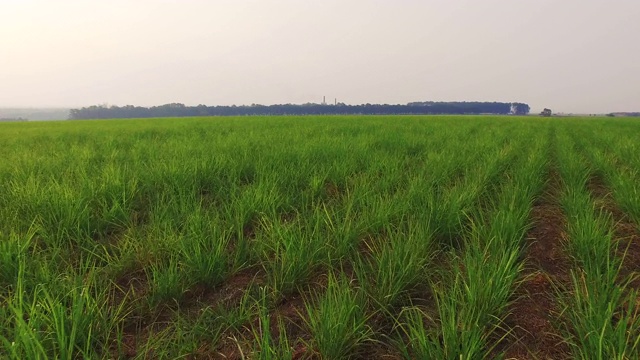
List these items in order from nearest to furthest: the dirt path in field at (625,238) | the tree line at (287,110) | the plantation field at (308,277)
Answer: the plantation field at (308,277)
the dirt path in field at (625,238)
the tree line at (287,110)

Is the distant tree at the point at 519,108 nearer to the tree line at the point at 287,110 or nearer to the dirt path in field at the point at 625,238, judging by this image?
the tree line at the point at 287,110

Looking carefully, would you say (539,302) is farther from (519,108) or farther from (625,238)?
(519,108)

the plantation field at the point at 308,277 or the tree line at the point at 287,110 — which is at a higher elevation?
the tree line at the point at 287,110

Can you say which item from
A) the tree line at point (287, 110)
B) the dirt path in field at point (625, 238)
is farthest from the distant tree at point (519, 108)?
the dirt path in field at point (625, 238)

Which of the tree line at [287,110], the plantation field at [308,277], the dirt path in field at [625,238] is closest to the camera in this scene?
the plantation field at [308,277]

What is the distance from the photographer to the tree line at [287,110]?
4205 inches

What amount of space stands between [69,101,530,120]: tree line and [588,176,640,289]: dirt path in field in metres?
105

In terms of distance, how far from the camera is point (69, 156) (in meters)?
5.21

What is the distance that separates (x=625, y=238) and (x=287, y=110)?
404 feet

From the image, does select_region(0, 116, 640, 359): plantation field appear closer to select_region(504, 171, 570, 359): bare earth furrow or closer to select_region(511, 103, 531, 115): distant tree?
select_region(504, 171, 570, 359): bare earth furrow

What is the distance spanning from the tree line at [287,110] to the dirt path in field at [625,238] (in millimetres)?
104976

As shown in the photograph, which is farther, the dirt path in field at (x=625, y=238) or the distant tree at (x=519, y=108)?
the distant tree at (x=519, y=108)

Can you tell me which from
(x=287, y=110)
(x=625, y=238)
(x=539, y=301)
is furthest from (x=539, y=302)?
(x=287, y=110)

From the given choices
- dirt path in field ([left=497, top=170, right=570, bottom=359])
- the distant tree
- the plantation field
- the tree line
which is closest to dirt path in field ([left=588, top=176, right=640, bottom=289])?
the plantation field
